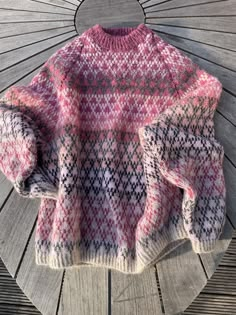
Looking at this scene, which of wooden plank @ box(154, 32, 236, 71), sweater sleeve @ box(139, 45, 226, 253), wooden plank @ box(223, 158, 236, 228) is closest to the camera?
sweater sleeve @ box(139, 45, 226, 253)

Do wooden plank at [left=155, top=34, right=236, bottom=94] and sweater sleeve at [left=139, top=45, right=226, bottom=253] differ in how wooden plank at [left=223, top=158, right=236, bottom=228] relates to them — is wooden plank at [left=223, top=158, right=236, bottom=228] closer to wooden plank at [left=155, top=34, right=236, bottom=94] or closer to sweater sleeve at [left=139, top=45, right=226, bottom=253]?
sweater sleeve at [left=139, top=45, right=226, bottom=253]

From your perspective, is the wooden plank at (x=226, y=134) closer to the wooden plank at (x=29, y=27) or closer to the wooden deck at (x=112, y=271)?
the wooden deck at (x=112, y=271)

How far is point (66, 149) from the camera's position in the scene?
988mm

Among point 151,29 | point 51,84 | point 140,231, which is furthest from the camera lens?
point 151,29

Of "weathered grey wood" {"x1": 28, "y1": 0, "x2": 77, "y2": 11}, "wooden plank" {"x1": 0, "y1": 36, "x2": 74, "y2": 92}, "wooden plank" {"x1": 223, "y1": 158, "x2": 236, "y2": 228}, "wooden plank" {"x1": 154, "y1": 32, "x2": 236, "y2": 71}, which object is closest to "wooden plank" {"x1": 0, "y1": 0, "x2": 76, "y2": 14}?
"weathered grey wood" {"x1": 28, "y1": 0, "x2": 77, "y2": 11}

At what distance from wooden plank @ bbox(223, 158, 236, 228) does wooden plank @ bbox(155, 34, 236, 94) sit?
242mm

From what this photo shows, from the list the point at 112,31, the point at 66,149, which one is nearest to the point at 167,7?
the point at 112,31

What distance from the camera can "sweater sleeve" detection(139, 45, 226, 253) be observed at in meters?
0.95

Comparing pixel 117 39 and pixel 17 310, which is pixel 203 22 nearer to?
pixel 117 39

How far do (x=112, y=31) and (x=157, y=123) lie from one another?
347 mm

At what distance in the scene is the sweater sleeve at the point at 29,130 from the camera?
0.96 metres

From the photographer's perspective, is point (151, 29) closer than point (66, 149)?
No

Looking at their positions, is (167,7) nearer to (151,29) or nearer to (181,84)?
(151,29)

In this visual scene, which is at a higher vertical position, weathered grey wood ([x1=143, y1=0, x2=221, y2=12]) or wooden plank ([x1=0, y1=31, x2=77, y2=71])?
weathered grey wood ([x1=143, y1=0, x2=221, y2=12])
